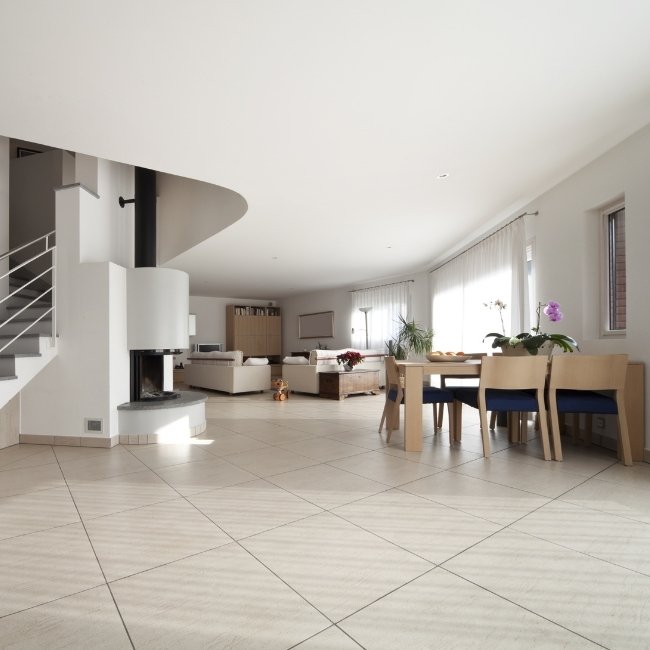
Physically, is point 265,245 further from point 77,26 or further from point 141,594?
point 141,594

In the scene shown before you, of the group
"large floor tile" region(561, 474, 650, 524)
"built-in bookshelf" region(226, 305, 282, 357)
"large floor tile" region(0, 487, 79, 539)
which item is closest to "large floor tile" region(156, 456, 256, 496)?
"large floor tile" region(0, 487, 79, 539)

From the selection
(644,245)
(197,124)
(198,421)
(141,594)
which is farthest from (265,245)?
(141,594)

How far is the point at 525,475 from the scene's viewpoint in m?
2.81

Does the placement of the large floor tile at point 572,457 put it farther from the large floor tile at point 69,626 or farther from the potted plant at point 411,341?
the potted plant at point 411,341

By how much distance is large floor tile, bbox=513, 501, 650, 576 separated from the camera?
1.74 meters

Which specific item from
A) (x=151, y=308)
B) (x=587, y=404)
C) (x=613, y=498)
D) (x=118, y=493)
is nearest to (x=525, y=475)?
(x=613, y=498)

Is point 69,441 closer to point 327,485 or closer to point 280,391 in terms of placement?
point 327,485

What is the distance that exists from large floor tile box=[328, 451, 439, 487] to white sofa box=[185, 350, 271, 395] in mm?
4489

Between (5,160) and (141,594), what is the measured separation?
180 inches

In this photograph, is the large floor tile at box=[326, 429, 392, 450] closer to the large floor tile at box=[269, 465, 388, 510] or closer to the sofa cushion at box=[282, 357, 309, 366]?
the large floor tile at box=[269, 465, 388, 510]

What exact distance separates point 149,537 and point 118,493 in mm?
753

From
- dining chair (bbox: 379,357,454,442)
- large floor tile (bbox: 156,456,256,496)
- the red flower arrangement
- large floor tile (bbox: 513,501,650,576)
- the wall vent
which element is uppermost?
the red flower arrangement

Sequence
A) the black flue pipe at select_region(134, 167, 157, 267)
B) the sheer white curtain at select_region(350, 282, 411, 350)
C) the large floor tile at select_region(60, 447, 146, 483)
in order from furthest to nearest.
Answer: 1. the sheer white curtain at select_region(350, 282, 411, 350)
2. the black flue pipe at select_region(134, 167, 157, 267)
3. the large floor tile at select_region(60, 447, 146, 483)

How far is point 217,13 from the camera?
1.92m
